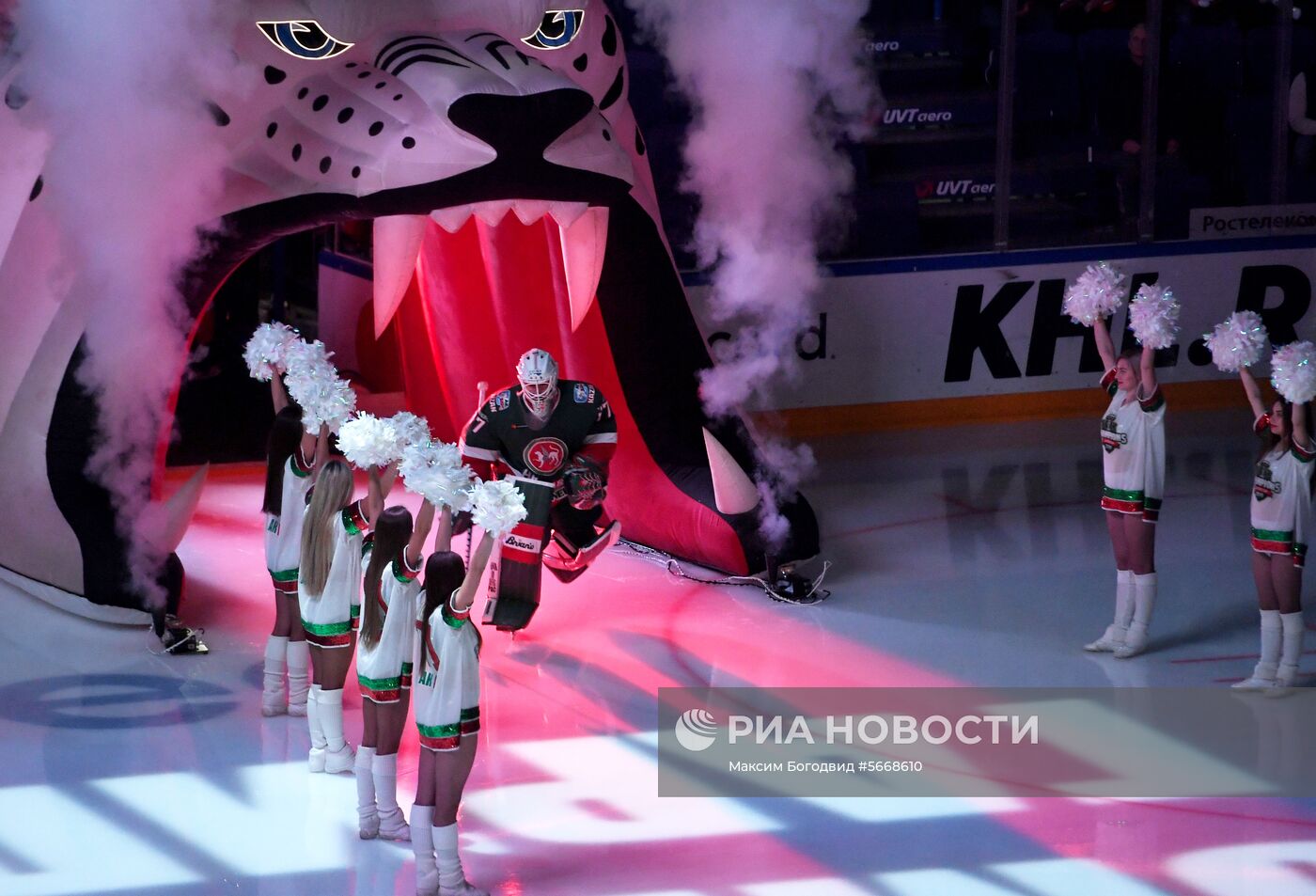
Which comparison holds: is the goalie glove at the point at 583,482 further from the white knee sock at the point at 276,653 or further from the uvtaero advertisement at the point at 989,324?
the uvtaero advertisement at the point at 989,324

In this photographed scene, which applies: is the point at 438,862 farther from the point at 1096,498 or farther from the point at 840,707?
the point at 1096,498

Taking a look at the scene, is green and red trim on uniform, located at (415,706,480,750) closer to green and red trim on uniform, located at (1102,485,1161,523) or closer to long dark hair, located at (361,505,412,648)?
long dark hair, located at (361,505,412,648)

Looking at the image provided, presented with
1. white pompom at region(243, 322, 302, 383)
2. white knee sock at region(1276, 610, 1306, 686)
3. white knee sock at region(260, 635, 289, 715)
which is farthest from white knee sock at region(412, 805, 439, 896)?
white knee sock at region(1276, 610, 1306, 686)

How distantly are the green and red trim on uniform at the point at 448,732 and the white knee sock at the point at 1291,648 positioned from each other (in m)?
2.78

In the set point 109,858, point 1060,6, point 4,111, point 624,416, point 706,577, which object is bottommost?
point 109,858

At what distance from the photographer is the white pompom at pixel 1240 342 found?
5.05m

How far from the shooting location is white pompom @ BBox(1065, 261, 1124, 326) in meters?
5.38

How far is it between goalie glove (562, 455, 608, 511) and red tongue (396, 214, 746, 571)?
2.58ft

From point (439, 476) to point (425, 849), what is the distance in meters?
0.87

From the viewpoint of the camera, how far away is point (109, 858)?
3979 millimetres

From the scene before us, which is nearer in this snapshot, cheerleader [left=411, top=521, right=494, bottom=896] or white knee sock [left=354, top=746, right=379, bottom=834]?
cheerleader [left=411, top=521, right=494, bottom=896]

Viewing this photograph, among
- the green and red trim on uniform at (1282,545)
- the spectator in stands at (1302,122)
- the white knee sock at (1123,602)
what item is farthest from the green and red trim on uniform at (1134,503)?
the spectator in stands at (1302,122)

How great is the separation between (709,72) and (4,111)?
8.29ft

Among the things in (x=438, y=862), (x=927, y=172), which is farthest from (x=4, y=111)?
(x=927, y=172)
